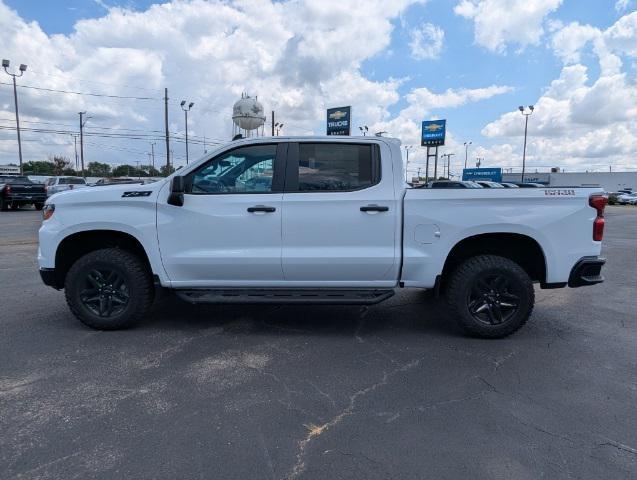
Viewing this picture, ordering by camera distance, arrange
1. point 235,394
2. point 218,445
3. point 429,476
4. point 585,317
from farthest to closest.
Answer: point 585,317, point 235,394, point 218,445, point 429,476

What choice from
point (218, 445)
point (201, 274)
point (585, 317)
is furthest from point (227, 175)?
point (585, 317)

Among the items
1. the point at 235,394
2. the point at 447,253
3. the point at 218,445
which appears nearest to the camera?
the point at 218,445

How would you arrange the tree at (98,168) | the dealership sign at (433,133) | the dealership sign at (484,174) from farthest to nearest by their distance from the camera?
the tree at (98,168) < the dealership sign at (484,174) < the dealership sign at (433,133)

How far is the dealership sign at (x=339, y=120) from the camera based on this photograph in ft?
145

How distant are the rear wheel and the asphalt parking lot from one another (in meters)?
0.20

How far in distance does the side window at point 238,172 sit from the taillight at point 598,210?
10.3 ft

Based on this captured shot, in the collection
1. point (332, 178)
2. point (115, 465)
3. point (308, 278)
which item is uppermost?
point (332, 178)

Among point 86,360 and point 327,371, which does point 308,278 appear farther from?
point 86,360

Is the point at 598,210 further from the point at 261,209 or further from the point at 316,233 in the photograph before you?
the point at 261,209

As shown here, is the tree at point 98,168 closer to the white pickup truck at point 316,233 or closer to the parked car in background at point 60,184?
the parked car in background at point 60,184

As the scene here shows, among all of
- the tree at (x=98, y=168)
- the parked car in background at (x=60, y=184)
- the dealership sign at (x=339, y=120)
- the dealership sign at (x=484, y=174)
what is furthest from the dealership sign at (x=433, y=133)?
the tree at (x=98, y=168)

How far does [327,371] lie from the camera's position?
3957mm

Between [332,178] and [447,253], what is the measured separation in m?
1.35

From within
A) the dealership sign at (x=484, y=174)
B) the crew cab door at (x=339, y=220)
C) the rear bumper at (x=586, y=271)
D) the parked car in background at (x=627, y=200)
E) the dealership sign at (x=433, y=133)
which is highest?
the dealership sign at (x=433, y=133)
